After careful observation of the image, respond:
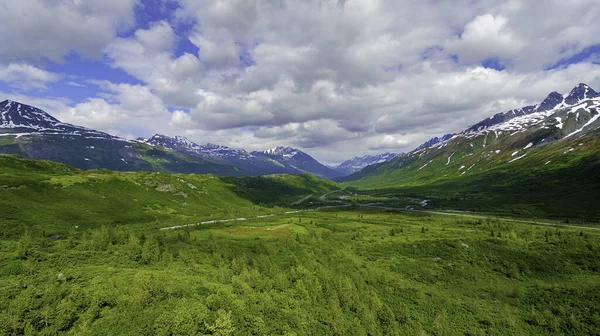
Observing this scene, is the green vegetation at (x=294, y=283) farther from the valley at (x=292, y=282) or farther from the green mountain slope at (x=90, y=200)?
the green mountain slope at (x=90, y=200)

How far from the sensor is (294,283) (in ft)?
152

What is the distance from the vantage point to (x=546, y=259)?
204 ft

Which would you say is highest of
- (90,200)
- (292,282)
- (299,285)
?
(90,200)

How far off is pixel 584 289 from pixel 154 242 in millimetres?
79741

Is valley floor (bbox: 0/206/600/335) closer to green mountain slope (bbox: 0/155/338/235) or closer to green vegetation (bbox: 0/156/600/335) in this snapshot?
green vegetation (bbox: 0/156/600/335)

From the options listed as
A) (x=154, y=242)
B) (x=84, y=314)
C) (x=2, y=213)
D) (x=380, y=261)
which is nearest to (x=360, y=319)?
(x=380, y=261)

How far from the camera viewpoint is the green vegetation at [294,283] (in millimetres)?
28703

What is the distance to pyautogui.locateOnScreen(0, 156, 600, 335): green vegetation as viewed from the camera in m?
28.7

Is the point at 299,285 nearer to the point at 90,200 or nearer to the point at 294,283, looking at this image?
the point at 294,283

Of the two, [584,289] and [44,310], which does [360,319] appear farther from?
[584,289]

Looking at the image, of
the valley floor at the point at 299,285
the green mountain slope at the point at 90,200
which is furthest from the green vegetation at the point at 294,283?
the green mountain slope at the point at 90,200

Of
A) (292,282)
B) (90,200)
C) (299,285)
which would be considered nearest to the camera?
(299,285)

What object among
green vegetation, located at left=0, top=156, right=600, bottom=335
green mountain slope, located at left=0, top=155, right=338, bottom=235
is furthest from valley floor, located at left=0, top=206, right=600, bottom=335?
green mountain slope, located at left=0, top=155, right=338, bottom=235

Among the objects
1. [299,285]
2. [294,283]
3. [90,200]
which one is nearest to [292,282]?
[294,283]
